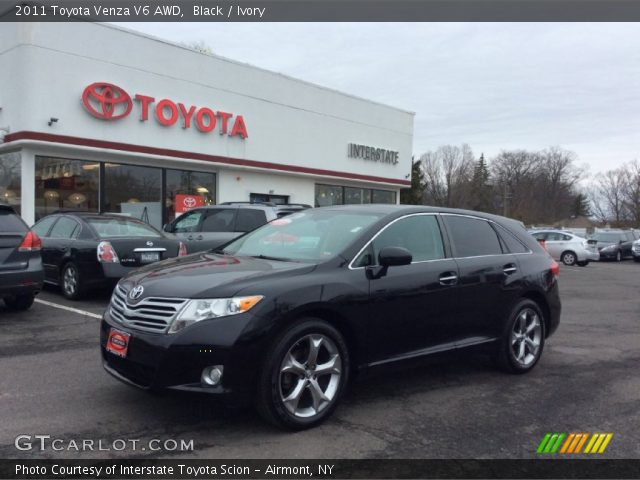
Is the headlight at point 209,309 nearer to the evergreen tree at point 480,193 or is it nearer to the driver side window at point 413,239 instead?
the driver side window at point 413,239

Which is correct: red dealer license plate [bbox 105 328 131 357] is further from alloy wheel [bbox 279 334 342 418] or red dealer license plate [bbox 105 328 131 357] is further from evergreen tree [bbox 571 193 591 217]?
evergreen tree [bbox 571 193 591 217]

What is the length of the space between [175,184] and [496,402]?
14957 mm

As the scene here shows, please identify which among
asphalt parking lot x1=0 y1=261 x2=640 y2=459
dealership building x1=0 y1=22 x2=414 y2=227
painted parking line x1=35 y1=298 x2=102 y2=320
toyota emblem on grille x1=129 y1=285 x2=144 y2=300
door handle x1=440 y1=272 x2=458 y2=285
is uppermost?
dealership building x1=0 y1=22 x2=414 y2=227

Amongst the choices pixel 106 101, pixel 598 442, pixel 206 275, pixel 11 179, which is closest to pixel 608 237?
pixel 106 101

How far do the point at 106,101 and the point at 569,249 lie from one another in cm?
1851

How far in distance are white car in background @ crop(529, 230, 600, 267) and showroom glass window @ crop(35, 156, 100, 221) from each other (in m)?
17.6

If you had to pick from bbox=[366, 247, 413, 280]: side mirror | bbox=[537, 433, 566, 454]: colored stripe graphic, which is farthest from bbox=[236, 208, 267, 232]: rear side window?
bbox=[537, 433, 566, 454]: colored stripe graphic

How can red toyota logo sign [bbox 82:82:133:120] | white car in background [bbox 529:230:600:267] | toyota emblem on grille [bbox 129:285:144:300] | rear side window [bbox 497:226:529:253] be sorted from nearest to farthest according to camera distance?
toyota emblem on grille [bbox 129:285:144:300]
rear side window [bbox 497:226:529:253]
red toyota logo sign [bbox 82:82:133:120]
white car in background [bbox 529:230:600:267]

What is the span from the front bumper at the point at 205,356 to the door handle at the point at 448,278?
1.87m

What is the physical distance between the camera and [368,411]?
14.7 feet

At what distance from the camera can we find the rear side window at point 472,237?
5.40 m

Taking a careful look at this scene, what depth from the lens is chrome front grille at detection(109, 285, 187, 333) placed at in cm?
387

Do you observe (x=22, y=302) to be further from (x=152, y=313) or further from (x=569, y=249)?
(x=569, y=249)

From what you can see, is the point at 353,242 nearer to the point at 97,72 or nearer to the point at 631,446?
the point at 631,446
